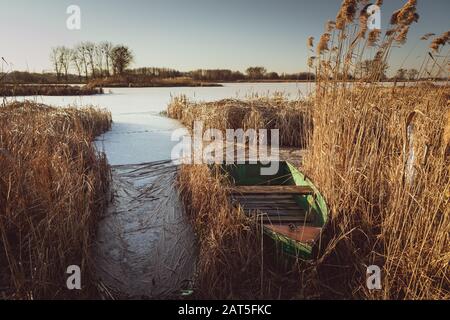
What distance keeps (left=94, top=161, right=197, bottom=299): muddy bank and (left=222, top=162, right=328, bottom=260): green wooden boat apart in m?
0.77

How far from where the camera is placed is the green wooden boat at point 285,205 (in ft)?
8.14

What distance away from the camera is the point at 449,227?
2209 mm

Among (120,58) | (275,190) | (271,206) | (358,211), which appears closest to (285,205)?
(271,206)

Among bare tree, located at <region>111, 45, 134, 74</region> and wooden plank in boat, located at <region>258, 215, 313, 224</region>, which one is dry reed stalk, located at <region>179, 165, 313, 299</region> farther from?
bare tree, located at <region>111, 45, 134, 74</region>

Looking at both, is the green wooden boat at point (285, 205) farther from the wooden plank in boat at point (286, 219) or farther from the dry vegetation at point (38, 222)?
the dry vegetation at point (38, 222)

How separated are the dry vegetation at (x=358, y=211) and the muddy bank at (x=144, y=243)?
25cm

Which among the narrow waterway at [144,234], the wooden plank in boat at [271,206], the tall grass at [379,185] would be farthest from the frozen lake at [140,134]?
the wooden plank in boat at [271,206]

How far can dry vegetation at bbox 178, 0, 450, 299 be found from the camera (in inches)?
91.9

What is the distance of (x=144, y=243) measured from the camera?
323 cm

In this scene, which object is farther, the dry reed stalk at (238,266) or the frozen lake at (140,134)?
the frozen lake at (140,134)

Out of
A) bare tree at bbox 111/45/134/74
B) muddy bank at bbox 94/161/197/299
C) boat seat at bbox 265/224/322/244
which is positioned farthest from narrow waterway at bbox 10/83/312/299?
bare tree at bbox 111/45/134/74
